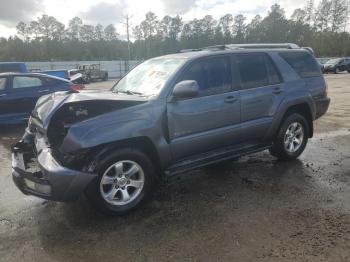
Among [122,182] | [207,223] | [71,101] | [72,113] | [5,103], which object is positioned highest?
[71,101]

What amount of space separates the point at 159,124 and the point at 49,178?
134 cm

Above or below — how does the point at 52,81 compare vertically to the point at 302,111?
above

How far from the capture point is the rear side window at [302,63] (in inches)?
227

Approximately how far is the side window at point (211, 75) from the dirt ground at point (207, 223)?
131 centimetres

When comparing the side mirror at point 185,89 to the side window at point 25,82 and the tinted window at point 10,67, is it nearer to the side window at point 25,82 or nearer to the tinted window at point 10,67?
the side window at point 25,82

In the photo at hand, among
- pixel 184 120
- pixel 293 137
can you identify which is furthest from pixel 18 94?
pixel 293 137

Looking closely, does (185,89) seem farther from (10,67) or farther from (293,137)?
(10,67)

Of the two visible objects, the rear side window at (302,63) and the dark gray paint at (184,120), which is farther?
the rear side window at (302,63)

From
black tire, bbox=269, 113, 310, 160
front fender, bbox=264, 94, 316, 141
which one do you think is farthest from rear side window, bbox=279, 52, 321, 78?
black tire, bbox=269, 113, 310, 160

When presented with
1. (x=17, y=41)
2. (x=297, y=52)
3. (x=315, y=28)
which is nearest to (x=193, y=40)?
(x=315, y=28)

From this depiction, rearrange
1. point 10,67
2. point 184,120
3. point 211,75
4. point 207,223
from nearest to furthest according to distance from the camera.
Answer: point 207,223, point 184,120, point 211,75, point 10,67

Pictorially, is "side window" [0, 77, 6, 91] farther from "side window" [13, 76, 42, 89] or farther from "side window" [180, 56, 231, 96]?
"side window" [180, 56, 231, 96]

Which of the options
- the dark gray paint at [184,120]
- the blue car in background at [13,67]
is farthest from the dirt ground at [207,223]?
the blue car in background at [13,67]

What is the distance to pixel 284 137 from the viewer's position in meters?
5.66
